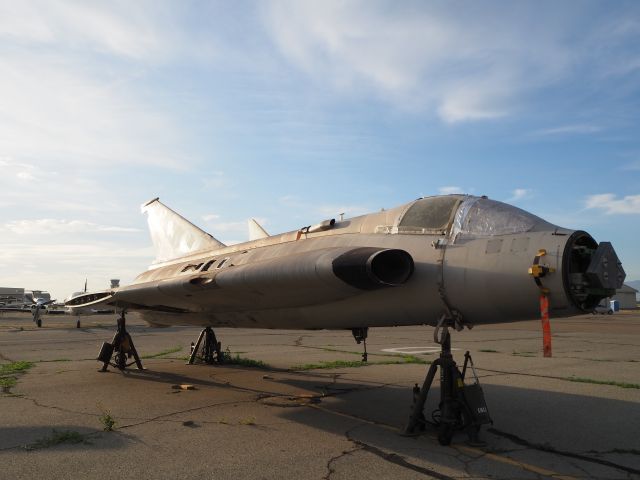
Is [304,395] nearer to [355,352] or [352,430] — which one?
[352,430]

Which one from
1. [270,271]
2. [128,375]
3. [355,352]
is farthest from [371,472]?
[355,352]

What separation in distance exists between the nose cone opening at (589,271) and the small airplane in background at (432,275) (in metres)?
0.01

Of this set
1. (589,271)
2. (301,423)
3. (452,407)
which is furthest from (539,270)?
(301,423)

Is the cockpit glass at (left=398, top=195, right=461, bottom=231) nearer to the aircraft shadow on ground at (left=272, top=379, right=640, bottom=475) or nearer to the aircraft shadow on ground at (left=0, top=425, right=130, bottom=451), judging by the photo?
the aircraft shadow on ground at (left=272, top=379, right=640, bottom=475)

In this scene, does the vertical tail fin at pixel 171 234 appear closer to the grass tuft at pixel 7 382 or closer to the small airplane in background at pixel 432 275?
the small airplane in background at pixel 432 275

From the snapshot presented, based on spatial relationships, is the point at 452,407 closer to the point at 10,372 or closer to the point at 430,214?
the point at 430,214

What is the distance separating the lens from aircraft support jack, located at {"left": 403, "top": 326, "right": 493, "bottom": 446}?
6.11 meters

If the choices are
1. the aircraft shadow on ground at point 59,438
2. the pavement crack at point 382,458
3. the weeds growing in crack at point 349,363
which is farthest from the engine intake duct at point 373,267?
the weeds growing in crack at point 349,363

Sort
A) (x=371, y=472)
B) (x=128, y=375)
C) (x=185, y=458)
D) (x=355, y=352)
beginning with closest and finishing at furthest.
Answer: (x=371, y=472) < (x=185, y=458) < (x=128, y=375) < (x=355, y=352)

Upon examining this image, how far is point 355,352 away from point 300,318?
9460 millimetres

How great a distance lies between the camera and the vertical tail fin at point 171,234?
40.9 feet

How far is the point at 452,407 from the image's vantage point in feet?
20.6

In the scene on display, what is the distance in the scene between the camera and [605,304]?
243 inches

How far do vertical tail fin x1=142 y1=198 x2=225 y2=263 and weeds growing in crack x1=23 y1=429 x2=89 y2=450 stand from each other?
5.56 m
